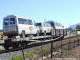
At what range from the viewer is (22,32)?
105 feet

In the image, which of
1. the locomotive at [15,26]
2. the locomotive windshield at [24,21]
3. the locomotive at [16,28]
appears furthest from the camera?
the locomotive windshield at [24,21]

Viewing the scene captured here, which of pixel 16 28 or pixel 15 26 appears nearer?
pixel 16 28

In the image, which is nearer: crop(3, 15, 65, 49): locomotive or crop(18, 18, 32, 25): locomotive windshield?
crop(3, 15, 65, 49): locomotive

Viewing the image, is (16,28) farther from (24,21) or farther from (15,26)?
(24,21)

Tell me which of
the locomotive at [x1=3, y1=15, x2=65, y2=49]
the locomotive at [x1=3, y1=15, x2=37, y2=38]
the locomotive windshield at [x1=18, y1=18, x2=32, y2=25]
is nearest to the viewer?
the locomotive at [x1=3, y1=15, x2=65, y2=49]

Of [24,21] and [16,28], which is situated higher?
[24,21]

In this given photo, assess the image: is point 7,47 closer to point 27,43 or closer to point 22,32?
point 27,43

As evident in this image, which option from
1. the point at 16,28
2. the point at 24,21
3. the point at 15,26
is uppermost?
the point at 24,21

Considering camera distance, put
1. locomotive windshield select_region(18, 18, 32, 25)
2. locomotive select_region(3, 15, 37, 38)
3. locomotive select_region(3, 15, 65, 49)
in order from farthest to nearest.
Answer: locomotive windshield select_region(18, 18, 32, 25) → locomotive select_region(3, 15, 37, 38) → locomotive select_region(3, 15, 65, 49)

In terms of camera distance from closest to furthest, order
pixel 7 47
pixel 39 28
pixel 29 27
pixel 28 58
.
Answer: pixel 28 58 < pixel 7 47 < pixel 29 27 < pixel 39 28

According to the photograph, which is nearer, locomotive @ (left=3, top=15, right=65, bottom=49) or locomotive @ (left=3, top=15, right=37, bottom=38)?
locomotive @ (left=3, top=15, right=65, bottom=49)

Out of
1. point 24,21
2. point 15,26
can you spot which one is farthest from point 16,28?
point 24,21

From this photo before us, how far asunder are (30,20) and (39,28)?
378 centimetres

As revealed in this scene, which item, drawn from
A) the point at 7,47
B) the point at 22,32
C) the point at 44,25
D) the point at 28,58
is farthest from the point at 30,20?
the point at 28,58
